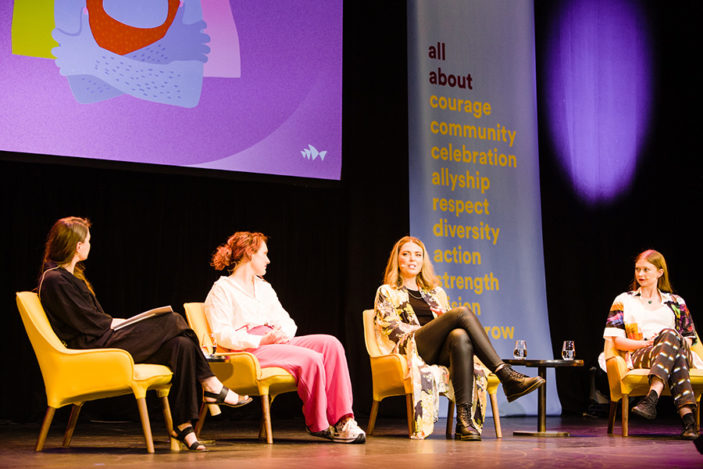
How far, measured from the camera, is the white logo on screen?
5.67 metres

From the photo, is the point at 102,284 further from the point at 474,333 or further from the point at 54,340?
the point at 474,333

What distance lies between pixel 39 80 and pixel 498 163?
10.9 ft

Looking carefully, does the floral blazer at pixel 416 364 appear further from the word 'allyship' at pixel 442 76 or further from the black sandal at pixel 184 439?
the word 'allyship' at pixel 442 76

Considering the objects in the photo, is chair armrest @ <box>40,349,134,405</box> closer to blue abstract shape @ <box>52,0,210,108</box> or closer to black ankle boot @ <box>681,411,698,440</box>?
blue abstract shape @ <box>52,0,210,108</box>

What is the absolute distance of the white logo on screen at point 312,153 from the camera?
5668 millimetres

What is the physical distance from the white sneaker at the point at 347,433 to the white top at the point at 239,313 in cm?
Result: 56

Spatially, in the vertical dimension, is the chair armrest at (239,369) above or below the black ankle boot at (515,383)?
above

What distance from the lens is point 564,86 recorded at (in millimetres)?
7004

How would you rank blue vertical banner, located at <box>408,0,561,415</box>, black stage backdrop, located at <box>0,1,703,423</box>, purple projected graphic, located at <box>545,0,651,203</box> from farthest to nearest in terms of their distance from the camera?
1. purple projected graphic, located at <box>545,0,651,203</box>
2. blue vertical banner, located at <box>408,0,561,415</box>
3. black stage backdrop, located at <box>0,1,703,423</box>

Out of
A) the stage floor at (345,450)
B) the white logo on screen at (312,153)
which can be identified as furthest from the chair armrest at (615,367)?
the white logo on screen at (312,153)

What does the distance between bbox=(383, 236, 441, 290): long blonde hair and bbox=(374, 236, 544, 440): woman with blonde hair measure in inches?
0.9

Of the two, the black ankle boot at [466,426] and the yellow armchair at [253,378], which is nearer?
the yellow armchair at [253,378]

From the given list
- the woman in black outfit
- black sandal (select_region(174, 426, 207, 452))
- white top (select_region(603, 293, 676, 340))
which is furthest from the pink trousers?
white top (select_region(603, 293, 676, 340))

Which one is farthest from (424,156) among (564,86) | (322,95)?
(564,86)
